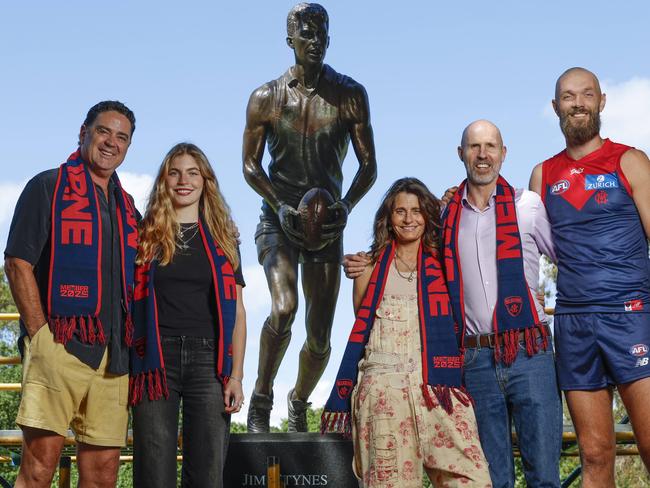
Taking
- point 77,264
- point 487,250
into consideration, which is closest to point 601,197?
point 487,250

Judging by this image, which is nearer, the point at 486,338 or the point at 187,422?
the point at 187,422

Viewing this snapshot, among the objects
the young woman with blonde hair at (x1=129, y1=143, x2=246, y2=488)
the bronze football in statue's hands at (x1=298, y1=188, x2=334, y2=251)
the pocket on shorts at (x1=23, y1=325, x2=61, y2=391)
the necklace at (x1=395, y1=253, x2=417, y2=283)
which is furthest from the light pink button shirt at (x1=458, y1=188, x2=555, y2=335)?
the bronze football in statue's hands at (x1=298, y1=188, x2=334, y2=251)

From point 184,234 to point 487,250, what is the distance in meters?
1.33

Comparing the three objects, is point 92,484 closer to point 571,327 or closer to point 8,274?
point 8,274

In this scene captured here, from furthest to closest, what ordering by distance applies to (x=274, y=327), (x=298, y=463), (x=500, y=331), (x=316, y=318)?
1. (x=316, y=318)
2. (x=274, y=327)
3. (x=298, y=463)
4. (x=500, y=331)

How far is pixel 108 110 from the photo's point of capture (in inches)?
182

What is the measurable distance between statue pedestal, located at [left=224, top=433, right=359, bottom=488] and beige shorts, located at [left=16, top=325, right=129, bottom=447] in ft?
5.75

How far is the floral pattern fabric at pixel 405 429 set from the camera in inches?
169

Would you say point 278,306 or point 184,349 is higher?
point 278,306

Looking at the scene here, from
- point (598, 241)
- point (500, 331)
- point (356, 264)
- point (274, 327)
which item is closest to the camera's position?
point (500, 331)

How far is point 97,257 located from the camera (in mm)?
4367

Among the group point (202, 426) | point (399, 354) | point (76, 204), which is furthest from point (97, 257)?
point (399, 354)

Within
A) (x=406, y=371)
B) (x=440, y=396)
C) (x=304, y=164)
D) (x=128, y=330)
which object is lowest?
(x=440, y=396)

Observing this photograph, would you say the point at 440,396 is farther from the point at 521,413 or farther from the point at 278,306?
the point at 278,306
